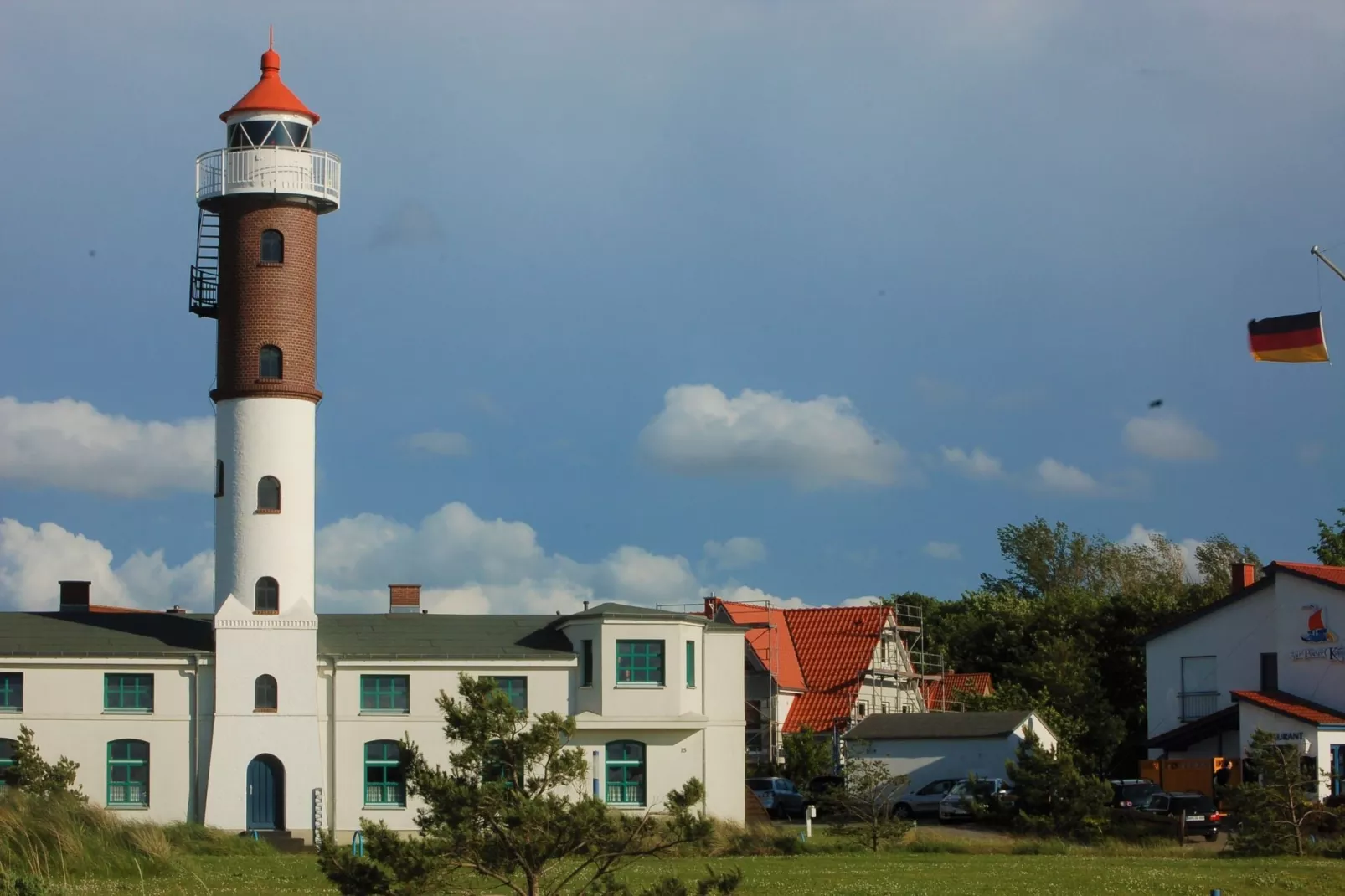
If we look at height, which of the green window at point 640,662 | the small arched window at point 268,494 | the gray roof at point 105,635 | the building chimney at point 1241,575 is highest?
the small arched window at point 268,494

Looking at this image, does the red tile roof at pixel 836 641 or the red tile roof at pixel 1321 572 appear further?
the red tile roof at pixel 836 641

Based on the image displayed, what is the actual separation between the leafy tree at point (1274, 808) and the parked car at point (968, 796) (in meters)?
9.18

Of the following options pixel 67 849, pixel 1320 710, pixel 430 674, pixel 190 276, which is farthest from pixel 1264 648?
pixel 67 849

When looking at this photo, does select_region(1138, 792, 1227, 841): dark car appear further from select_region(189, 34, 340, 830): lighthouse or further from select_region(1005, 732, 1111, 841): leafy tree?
select_region(189, 34, 340, 830): lighthouse

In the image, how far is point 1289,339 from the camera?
33969 mm

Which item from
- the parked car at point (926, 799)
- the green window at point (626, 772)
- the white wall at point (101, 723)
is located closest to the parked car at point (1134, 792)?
the parked car at point (926, 799)

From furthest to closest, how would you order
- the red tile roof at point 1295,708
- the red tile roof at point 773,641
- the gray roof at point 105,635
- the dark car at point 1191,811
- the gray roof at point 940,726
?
the red tile roof at point 773,641 < the gray roof at point 940,726 < the gray roof at point 105,635 < the red tile roof at point 1295,708 < the dark car at point 1191,811

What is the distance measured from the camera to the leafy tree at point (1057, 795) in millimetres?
39031

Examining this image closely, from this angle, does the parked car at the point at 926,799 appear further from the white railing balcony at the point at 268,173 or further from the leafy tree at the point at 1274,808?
the white railing balcony at the point at 268,173

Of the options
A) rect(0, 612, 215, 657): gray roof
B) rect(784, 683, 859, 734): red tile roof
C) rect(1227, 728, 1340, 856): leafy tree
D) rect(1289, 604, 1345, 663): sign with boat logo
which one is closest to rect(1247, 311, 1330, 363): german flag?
rect(1227, 728, 1340, 856): leafy tree

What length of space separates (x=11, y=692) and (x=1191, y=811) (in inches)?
1184

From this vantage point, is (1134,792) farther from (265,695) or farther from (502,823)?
(502,823)

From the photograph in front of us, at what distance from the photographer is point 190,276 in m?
48.7

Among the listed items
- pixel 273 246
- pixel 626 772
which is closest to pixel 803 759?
pixel 626 772
